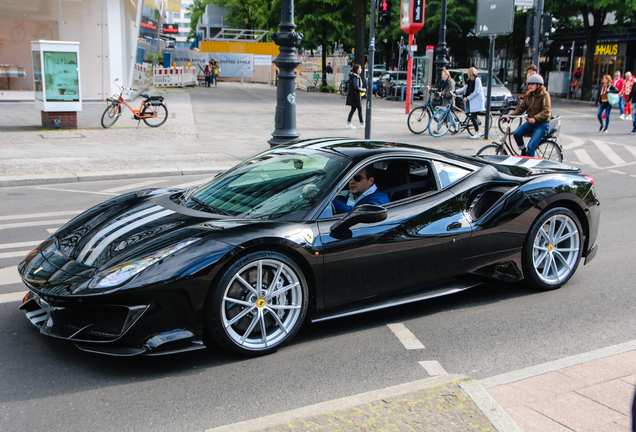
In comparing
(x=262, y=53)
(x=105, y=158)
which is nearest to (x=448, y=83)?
(x=105, y=158)

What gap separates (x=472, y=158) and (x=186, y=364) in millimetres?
2980

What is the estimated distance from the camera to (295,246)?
12.6 feet

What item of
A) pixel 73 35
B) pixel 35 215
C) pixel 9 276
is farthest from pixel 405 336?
pixel 73 35

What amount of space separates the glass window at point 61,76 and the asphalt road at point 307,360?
34.9ft

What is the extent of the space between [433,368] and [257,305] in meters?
1.14

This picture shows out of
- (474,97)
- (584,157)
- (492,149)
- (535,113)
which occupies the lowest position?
(584,157)

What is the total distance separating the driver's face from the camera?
450cm

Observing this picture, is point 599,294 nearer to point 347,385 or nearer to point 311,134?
point 347,385

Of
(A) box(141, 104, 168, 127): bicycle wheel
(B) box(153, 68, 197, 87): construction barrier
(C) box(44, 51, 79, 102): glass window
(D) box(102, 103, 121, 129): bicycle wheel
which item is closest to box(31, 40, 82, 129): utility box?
(C) box(44, 51, 79, 102): glass window

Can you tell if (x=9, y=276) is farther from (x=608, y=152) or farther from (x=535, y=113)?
(x=608, y=152)

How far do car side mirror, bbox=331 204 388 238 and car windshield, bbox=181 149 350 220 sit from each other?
0.78 ft

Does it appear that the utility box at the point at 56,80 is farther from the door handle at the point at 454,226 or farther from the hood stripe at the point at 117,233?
the door handle at the point at 454,226

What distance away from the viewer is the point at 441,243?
4.47 metres

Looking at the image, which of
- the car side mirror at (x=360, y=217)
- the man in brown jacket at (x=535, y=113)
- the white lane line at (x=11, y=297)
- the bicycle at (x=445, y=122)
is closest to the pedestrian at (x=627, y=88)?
the bicycle at (x=445, y=122)
